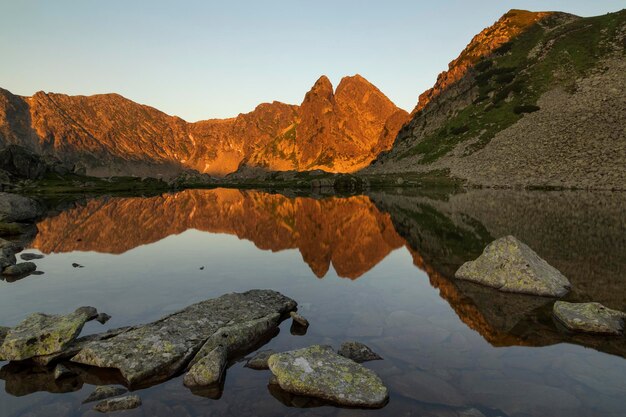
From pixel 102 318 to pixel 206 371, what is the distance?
7.83 m

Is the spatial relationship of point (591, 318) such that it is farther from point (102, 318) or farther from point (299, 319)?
point (102, 318)

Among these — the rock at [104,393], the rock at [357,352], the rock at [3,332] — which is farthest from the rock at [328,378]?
the rock at [3,332]

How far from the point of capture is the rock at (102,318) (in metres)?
16.2

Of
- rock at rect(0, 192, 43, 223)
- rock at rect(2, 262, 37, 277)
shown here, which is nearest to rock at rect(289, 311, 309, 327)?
rock at rect(2, 262, 37, 277)

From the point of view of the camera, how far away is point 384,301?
18609 millimetres

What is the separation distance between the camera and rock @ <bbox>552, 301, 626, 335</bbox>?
13938 mm

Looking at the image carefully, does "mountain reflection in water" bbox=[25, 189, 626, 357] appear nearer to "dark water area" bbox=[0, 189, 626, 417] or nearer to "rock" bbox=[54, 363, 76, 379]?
"dark water area" bbox=[0, 189, 626, 417]

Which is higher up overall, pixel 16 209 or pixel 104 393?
pixel 104 393

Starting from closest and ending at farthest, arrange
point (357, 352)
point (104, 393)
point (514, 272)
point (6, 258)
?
point (104, 393), point (357, 352), point (514, 272), point (6, 258)

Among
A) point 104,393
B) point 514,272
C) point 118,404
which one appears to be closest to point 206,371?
point 118,404

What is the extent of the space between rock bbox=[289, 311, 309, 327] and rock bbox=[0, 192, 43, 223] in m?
51.4

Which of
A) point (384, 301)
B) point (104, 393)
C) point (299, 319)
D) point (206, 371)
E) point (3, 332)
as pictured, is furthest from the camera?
point (384, 301)

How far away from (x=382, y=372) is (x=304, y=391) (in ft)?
8.68

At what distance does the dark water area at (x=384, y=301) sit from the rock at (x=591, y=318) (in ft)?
1.73
